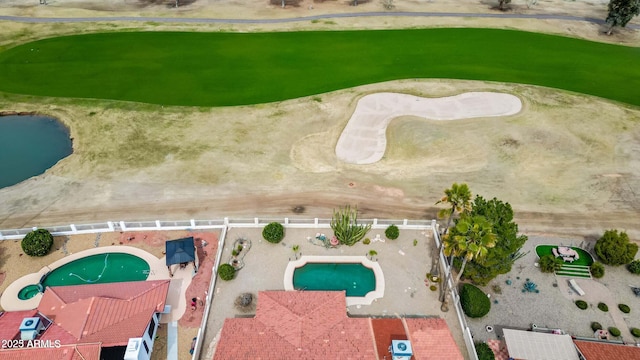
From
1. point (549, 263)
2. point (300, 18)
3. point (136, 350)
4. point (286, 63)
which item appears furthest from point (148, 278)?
point (300, 18)

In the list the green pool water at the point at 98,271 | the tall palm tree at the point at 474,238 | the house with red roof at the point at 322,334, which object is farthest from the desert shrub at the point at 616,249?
the green pool water at the point at 98,271

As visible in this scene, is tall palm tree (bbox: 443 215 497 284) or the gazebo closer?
tall palm tree (bbox: 443 215 497 284)

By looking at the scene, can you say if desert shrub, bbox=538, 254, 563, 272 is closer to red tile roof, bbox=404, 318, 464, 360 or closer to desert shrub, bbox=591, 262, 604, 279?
desert shrub, bbox=591, 262, 604, 279

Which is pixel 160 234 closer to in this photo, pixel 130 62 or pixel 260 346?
pixel 260 346

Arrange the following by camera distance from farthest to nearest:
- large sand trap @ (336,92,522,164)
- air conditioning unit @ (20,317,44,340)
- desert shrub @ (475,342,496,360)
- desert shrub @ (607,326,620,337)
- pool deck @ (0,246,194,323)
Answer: large sand trap @ (336,92,522,164), pool deck @ (0,246,194,323), desert shrub @ (607,326,620,337), desert shrub @ (475,342,496,360), air conditioning unit @ (20,317,44,340)

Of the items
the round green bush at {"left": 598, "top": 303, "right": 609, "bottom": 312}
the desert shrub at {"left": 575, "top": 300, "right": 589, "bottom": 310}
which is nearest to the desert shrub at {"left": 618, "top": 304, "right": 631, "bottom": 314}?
the round green bush at {"left": 598, "top": 303, "right": 609, "bottom": 312}

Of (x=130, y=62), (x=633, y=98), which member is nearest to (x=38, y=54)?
(x=130, y=62)
